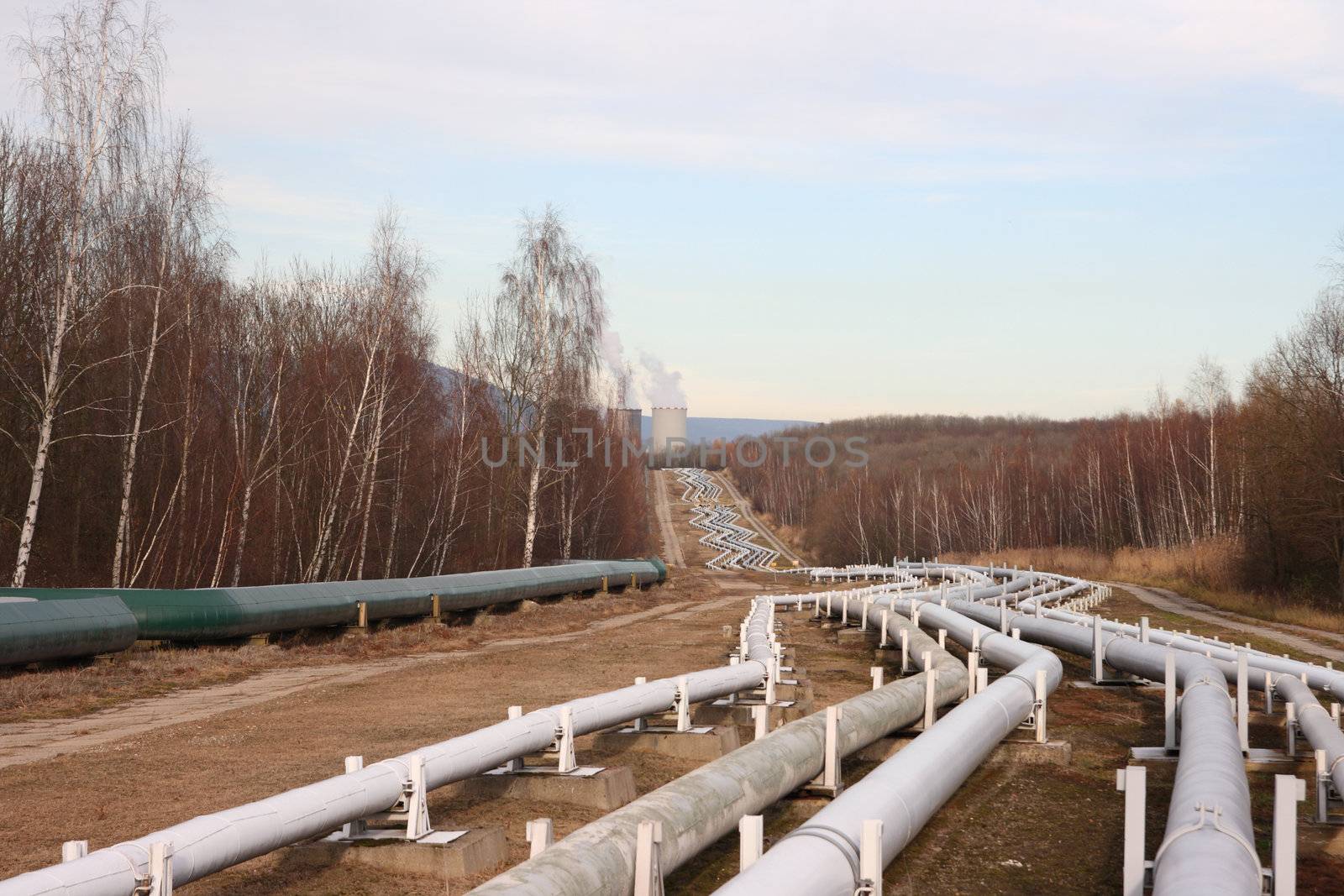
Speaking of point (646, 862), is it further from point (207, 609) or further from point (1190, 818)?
point (207, 609)

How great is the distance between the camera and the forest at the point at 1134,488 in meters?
36.2

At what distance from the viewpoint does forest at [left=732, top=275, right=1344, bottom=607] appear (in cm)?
3616

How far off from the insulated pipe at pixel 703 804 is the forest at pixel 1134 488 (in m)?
28.7

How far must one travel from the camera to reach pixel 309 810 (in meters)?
6.44

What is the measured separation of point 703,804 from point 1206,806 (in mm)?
2655

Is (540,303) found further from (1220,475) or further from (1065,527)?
(1065,527)

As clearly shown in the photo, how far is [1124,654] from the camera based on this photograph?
1448cm

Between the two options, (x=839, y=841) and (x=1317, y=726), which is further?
(x=1317, y=726)

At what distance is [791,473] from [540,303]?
252 ft

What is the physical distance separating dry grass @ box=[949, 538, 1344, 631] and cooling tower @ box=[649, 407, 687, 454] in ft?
127

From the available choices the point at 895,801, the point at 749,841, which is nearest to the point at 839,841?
the point at 749,841

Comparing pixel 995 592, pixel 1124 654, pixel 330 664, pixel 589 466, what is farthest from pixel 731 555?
pixel 1124 654

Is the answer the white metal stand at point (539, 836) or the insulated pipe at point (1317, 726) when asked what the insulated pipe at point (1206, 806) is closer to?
the insulated pipe at point (1317, 726)

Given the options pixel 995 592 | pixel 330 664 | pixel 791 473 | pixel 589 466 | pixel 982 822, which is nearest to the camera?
pixel 982 822
